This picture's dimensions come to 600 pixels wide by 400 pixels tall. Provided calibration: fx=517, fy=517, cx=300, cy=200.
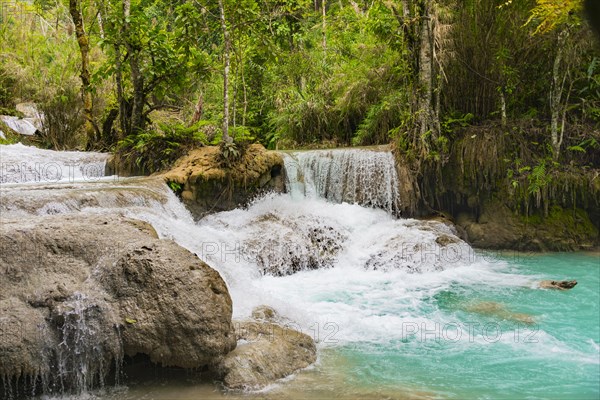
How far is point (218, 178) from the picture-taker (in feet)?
29.7

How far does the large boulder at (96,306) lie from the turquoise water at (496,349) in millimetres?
1342

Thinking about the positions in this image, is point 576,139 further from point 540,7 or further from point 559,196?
point 540,7

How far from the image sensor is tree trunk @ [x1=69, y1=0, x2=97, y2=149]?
11758mm

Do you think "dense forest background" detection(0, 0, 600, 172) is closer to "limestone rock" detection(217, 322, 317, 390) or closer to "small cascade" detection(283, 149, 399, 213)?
"small cascade" detection(283, 149, 399, 213)

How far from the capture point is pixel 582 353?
4605 mm

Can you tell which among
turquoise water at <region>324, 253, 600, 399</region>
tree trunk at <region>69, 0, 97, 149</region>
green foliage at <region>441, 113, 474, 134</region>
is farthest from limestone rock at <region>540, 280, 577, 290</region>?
tree trunk at <region>69, 0, 97, 149</region>

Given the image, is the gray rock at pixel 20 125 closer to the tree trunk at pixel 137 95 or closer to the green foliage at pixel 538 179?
the tree trunk at pixel 137 95

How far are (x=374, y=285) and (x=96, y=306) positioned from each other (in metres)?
4.11

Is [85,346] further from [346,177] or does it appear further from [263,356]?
[346,177]

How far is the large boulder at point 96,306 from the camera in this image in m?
3.88

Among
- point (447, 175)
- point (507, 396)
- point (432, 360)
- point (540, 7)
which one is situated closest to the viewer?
point (507, 396)

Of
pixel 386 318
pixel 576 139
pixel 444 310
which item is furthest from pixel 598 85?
pixel 386 318

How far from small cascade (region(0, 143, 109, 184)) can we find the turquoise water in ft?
21.9

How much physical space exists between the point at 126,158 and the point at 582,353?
8.36m
